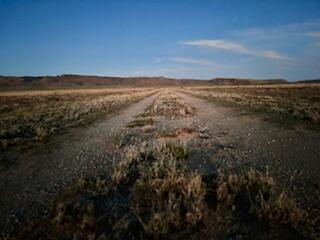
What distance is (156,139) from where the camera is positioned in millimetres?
13477

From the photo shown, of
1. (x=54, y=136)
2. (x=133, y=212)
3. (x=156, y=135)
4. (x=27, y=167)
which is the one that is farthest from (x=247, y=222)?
(x=54, y=136)

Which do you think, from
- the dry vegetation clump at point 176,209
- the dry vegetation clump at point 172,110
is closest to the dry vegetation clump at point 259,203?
the dry vegetation clump at point 176,209

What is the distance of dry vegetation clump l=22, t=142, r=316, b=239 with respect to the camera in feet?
16.7

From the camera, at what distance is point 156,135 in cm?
1423

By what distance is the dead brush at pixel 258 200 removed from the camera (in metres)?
5.37

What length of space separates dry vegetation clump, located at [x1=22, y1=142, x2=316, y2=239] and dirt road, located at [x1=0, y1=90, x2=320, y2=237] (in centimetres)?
70

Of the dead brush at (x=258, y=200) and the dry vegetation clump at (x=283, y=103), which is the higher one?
the dead brush at (x=258, y=200)

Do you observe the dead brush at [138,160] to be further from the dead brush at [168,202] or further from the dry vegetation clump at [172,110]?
the dry vegetation clump at [172,110]

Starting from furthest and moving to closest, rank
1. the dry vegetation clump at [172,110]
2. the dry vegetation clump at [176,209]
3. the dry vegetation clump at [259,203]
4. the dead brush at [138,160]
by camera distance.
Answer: the dry vegetation clump at [172,110] < the dead brush at [138,160] < the dry vegetation clump at [259,203] < the dry vegetation clump at [176,209]

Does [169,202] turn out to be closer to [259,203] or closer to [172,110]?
[259,203]

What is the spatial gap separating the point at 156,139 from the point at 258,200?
7833 mm

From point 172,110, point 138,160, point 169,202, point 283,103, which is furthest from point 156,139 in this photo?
point 283,103

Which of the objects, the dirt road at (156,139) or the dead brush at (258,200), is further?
the dirt road at (156,139)

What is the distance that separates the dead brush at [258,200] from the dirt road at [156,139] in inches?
24.9
